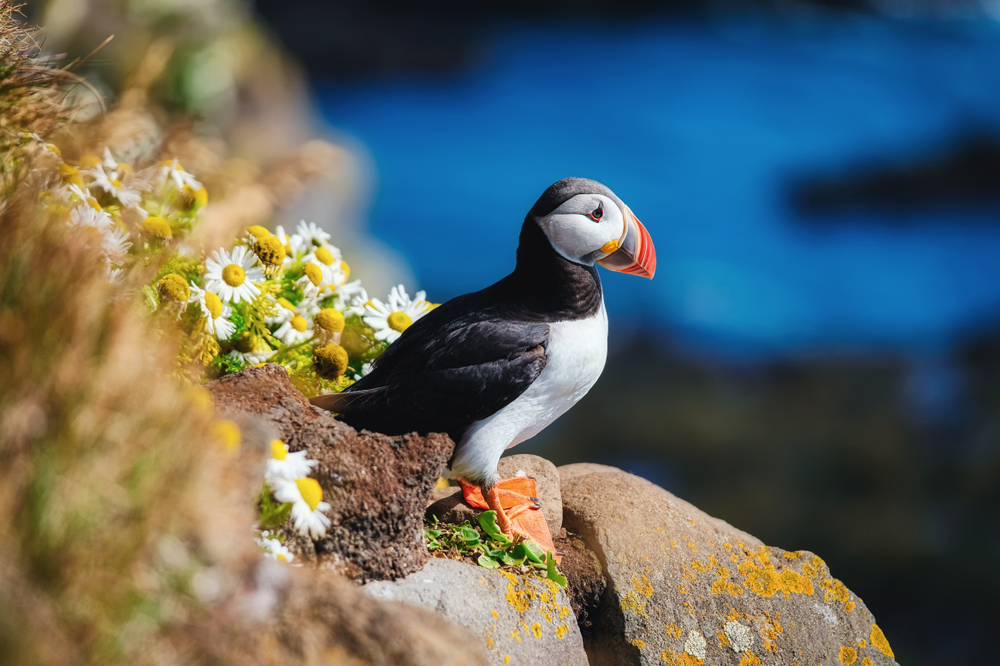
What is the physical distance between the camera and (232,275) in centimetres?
266

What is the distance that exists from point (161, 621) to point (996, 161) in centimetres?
1442

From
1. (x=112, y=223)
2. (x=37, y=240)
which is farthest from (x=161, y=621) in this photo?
(x=112, y=223)

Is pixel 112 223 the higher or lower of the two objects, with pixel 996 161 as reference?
lower

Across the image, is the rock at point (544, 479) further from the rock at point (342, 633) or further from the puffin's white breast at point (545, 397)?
the rock at point (342, 633)

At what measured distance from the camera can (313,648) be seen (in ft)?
4.84

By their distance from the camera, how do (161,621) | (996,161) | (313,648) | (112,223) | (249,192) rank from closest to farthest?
(161,621) → (313,648) → (112,223) → (249,192) → (996,161)

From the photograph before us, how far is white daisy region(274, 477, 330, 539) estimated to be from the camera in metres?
1.86

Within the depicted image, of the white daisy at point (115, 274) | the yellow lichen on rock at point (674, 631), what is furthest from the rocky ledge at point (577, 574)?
the white daisy at point (115, 274)

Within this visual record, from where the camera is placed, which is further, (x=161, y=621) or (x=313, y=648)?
(x=313, y=648)

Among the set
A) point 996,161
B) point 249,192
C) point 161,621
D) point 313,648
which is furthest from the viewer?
point 996,161

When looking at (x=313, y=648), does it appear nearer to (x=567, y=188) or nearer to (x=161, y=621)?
(x=161, y=621)

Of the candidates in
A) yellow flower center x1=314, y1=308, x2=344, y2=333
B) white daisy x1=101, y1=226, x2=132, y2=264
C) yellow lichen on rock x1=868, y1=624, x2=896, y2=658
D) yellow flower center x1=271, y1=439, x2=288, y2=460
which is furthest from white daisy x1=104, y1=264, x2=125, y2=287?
yellow lichen on rock x1=868, y1=624, x2=896, y2=658

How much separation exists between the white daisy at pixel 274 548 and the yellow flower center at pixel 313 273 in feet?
4.38

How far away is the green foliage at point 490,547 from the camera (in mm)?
2424
